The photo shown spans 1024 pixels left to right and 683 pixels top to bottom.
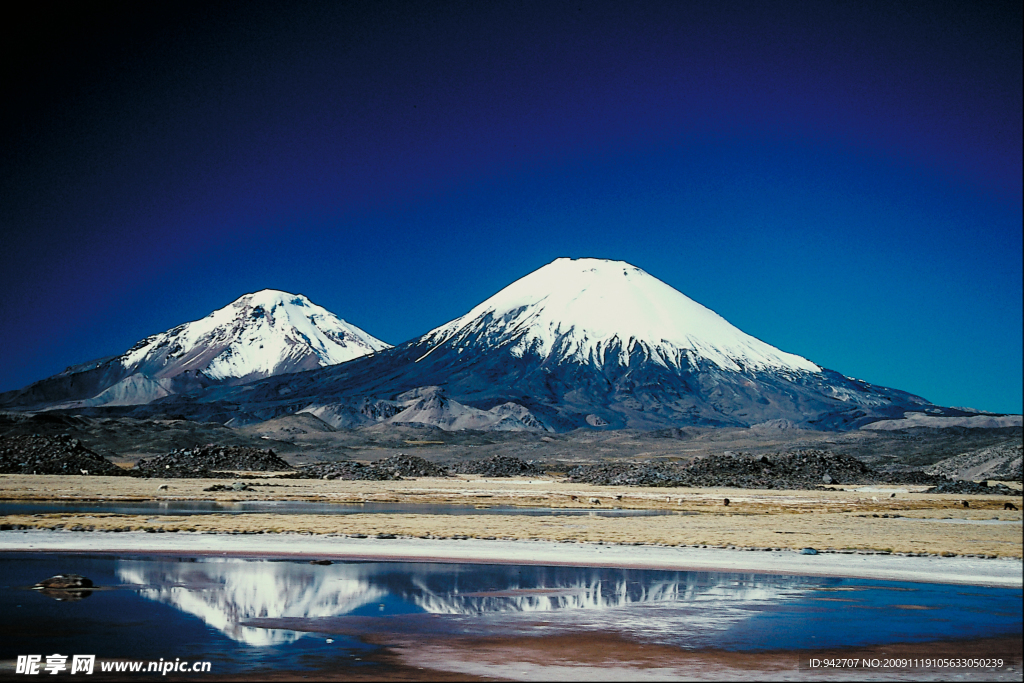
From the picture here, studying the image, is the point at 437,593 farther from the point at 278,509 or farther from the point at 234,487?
the point at 234,487

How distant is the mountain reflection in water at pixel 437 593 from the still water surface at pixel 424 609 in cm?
5

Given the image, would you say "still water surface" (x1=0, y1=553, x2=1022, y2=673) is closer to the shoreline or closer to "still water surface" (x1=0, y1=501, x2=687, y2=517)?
the shoreline

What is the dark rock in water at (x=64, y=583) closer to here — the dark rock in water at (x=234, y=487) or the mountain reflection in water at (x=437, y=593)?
the mountain reflection in water at (x=437, y=593)

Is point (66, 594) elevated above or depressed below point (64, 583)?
below

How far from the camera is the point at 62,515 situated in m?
40.0

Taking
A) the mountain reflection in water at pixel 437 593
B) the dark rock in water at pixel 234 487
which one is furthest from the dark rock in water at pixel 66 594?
the dark rock in water at pixel 234 487

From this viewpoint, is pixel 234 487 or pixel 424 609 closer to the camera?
pixel 424 609

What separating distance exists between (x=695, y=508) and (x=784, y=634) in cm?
3802

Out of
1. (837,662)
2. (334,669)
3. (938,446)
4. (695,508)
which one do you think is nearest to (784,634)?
(837,662)

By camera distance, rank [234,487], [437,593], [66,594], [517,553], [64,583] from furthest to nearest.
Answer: [234,487] < [517,553] < [437,593] < [64,583] < [66,594]

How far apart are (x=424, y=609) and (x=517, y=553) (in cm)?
1089

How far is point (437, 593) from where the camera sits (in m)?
20.6

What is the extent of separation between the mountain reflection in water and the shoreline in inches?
70.0

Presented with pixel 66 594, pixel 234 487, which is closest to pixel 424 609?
pixel 66 594
